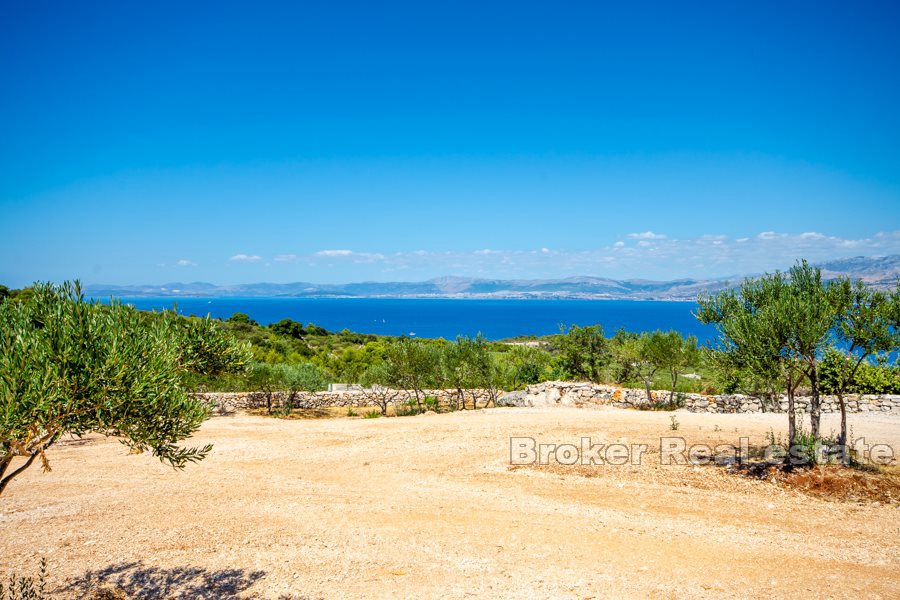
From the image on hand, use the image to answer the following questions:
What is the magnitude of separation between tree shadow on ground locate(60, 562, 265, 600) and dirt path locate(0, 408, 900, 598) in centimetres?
3

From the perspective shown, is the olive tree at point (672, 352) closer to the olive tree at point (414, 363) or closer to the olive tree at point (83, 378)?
the olive tree at point (414, 363)

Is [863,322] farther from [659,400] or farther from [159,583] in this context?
[159,583]

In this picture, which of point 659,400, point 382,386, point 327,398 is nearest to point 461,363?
point 382,386

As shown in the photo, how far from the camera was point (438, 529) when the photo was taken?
9617 mm

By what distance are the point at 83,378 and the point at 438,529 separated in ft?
22.7

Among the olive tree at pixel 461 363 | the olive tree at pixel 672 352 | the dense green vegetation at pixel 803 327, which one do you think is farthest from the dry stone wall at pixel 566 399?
the dense green vegetation at pixel 803 327

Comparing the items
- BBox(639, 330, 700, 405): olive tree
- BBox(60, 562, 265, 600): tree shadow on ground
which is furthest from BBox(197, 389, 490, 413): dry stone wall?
BBox(60, 562, 265, 600): tree shadow on ground

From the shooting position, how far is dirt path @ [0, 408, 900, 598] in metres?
7.59

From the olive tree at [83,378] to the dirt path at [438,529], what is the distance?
3.64 meters

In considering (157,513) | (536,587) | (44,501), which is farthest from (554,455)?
(44,501)

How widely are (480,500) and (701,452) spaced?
23.0 feet

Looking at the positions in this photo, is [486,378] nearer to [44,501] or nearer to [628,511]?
[628,511]

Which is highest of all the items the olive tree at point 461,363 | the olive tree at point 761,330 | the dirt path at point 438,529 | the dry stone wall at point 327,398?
the olive tree at point 761,330

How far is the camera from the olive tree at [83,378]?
4363mm
